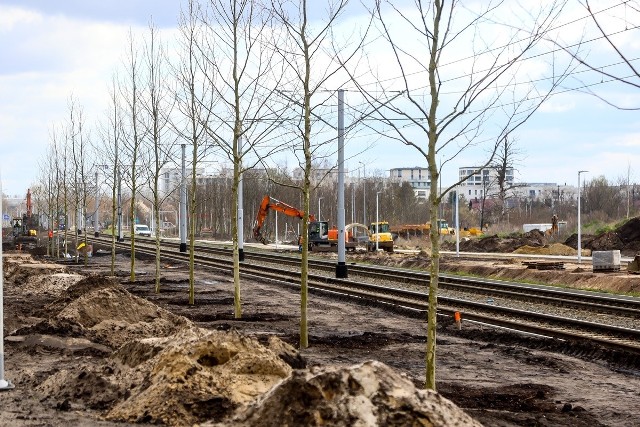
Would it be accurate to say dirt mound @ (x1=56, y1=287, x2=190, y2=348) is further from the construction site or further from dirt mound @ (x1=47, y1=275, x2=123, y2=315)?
dirt mound @ (x1=47, y1=275, x2=123, y2=315)

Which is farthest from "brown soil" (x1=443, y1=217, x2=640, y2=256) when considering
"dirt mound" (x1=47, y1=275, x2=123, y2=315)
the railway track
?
"dirt mound" (x1=47, y1=275, x2=123, y2=315)

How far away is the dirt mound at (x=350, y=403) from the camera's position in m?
6.73

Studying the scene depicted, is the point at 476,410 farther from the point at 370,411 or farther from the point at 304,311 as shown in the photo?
the point at 304,311

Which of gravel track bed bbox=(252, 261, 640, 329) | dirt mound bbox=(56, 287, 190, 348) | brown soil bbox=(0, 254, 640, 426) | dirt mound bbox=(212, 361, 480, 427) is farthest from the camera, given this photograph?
gravel track bed bbox=(252, 261, 640, 329)

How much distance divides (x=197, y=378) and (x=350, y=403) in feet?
9.45

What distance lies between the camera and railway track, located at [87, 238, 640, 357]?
16578 millimetres

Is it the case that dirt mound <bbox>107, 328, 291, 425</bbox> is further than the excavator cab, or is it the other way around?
the excavator cab

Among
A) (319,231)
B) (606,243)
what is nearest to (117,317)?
(606,243)

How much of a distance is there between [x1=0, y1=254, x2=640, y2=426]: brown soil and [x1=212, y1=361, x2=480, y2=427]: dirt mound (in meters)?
0.01

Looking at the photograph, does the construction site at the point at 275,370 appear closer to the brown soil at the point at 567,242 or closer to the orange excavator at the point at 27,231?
the brown soil at the point at 567,242

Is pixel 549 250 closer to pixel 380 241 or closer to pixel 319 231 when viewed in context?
pixel 380 241

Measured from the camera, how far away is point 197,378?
30.3ft

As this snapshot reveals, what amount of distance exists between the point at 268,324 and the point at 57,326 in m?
4.59

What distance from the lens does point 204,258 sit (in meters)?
48.6
